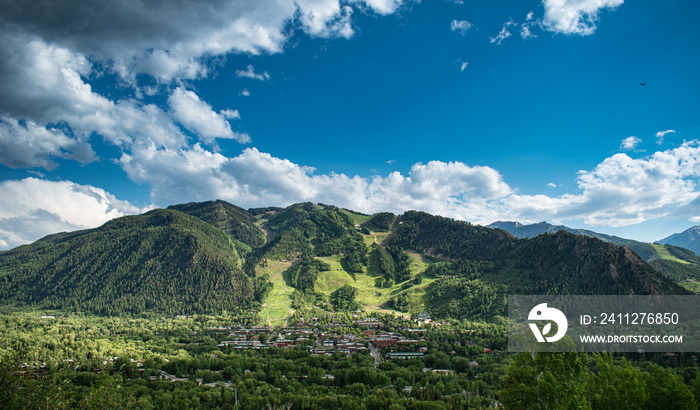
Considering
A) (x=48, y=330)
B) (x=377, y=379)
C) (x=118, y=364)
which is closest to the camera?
(x=377, y=379)

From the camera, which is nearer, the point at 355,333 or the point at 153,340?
the point at 153,340

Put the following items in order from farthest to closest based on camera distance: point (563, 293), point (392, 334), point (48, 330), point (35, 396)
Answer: point (563, 293) < point (392, 334) < point (48, 330) < point (35, 396)

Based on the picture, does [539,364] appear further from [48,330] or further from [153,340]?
[48,330]

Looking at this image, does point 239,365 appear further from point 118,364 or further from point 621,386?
point 621,386

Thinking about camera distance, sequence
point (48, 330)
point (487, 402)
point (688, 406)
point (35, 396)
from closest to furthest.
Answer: point (35, 396), point (688, 406), point (487, 402), point (48, 330)

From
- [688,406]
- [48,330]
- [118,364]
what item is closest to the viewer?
[688,406]

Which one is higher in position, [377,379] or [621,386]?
[621,386]

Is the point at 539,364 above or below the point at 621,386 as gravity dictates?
above

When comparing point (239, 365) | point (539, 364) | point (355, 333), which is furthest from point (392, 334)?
point (539, 364)

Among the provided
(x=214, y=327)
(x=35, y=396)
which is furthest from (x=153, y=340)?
(x=35, y=396)
